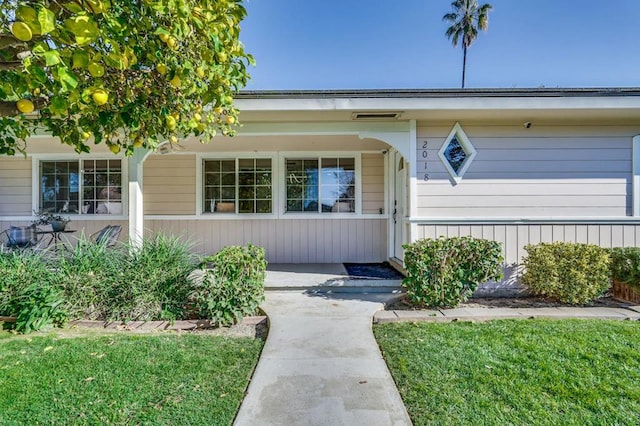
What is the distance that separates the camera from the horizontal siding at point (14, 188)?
737 centimetres

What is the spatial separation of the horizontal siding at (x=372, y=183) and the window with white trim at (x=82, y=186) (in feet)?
17.9

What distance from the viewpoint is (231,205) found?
747 centimetres

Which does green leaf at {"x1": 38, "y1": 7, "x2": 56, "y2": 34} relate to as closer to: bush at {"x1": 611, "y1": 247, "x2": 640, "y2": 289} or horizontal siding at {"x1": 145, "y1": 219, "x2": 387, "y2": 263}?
horizontal siding at {"x1": 145, "y1": 219, "x2": 387, "y2": 263}

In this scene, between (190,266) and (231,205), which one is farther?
(231,205)

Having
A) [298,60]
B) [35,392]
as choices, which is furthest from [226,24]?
[298,60]

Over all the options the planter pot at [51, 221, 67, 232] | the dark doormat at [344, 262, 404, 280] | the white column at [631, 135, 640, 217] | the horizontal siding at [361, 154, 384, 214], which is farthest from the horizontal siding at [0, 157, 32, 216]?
the white column at [631, 135, 640, 217]

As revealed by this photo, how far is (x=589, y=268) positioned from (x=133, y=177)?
22.3 feet

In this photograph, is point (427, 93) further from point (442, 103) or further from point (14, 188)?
point (14, 188)

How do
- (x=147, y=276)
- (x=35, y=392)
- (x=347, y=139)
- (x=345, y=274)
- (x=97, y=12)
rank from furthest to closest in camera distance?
1. (x=347, y=139)
2. (x=345, y=274)
3. (x=147, y=276)
4. (x=35, y=392)
5. (x=97, y=12)

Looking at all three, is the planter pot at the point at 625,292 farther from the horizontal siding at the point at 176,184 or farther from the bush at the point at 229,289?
the horizontal siding at the point at 176,184

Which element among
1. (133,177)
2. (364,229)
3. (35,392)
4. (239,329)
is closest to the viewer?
(35,392)

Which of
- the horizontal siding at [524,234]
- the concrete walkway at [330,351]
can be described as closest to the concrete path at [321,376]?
the concrete walkway at [330,351]

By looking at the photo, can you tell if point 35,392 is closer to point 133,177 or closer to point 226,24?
point 226,24

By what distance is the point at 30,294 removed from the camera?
12.9ft
